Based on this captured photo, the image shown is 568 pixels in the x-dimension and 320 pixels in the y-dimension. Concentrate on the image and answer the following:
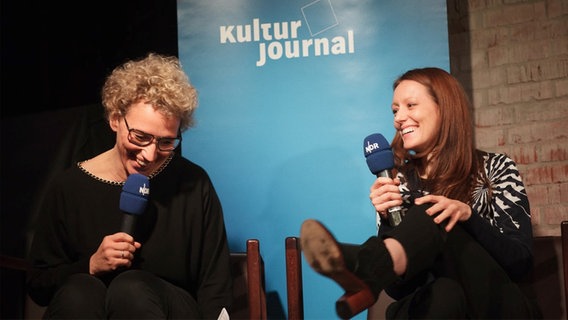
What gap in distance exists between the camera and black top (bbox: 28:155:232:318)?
240 centimetres

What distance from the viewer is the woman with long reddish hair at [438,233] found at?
5.95 ft

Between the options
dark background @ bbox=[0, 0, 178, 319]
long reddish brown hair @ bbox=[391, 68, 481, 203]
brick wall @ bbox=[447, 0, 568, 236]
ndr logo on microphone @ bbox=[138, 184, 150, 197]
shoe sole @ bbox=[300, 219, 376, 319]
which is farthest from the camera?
dark background @ bbox=[0, 0, 178, 319]

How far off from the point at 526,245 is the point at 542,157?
53.6 inches

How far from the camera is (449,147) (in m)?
2.36

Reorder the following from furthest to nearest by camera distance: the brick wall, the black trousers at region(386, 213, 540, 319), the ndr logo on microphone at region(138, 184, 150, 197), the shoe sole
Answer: the brick wall
the ndr logo on microphone at region(138, 184, 150, 197)
the black trousers at region(386, 213, 540, 319)
the shoe sole

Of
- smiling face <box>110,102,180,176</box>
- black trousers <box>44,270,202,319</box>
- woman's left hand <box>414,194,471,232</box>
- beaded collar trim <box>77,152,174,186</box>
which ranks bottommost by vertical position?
black trousers <box>44,270,202,319</box>

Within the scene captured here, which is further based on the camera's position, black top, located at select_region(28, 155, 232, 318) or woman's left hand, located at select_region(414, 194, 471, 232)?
black top, located at select_region(28, 155, 232, 318)

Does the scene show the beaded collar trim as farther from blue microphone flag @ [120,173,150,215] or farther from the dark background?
the dark background

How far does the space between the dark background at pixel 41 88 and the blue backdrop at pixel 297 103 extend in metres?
0.89

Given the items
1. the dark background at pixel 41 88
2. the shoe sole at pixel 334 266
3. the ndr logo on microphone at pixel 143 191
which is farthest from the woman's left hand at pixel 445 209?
the dark background at pixel 41 88

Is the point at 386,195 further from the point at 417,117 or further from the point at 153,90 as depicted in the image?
the point at 153,90

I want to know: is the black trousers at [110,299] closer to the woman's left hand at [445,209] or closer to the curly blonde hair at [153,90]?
the curly blonde hair at [153,90]

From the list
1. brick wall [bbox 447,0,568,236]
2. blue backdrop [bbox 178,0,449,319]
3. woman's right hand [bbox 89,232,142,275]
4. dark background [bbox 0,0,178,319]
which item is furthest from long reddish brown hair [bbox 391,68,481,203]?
dark background [bbox 0,0,178,319]

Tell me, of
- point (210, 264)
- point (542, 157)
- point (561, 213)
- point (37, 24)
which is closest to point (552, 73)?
point (542, 157)
